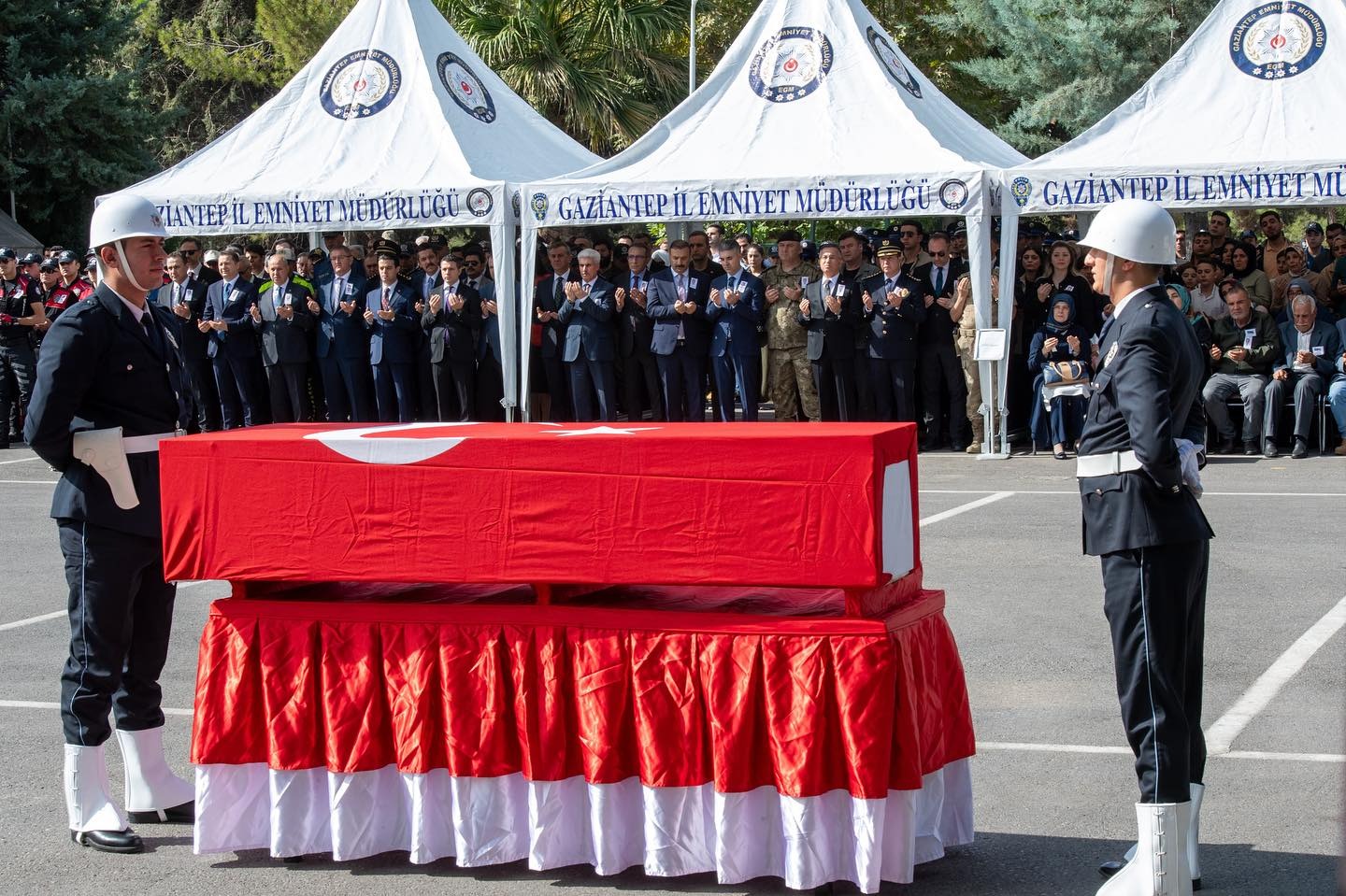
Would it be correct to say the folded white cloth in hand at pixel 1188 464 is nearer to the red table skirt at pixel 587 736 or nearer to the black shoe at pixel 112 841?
the red table skirt at pixel 587 736

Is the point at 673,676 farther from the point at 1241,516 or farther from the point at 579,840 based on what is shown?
the point at 1241,516

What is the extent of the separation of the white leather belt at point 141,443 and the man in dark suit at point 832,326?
11.3 metres

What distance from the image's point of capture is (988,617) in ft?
28.5

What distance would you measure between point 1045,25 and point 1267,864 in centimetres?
3146

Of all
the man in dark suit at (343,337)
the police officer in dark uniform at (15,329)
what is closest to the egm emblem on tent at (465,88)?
the man in dark suit at (343,337)

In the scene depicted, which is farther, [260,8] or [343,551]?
[260,8]

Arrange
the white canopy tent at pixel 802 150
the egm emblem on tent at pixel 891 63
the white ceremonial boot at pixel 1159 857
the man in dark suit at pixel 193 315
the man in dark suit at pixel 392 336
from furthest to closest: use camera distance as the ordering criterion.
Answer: the man in dark suit at pixel 193 315 → the man in dark suit at pixel 392 336 → the egm emblem on tent at pixel 891 63 → the white canopy tent at pixel 802 150 → the white ceremonial boot at pixel 1159 857

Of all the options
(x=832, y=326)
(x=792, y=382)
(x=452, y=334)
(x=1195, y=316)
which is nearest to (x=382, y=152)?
(x=452, y=334)

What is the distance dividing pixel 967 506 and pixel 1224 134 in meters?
5.17

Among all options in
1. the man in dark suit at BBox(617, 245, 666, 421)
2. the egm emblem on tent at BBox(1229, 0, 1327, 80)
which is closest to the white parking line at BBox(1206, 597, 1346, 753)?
the egm emblem on tent at BBox(1229, 0, 1327, 80)

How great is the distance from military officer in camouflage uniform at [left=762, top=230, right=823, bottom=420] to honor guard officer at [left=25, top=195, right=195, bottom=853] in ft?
38.4

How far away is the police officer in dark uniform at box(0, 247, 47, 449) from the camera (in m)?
19.7

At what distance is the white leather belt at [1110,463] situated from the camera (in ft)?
15.6

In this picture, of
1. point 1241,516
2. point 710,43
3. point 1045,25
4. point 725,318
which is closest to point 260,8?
point 710,43
